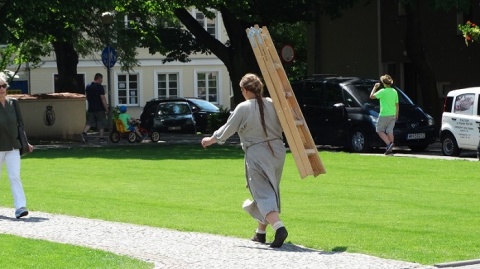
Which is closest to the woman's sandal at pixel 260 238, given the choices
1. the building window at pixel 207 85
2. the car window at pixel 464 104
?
the car window at pixel 464 104

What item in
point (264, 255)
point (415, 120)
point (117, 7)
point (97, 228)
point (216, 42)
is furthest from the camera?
point (216, 42)

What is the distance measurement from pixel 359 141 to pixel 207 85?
50286mm

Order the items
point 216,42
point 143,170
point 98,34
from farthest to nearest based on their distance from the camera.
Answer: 1. point 98,34
2. point 216,42
3. point 143,170

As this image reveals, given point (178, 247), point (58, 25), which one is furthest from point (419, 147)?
point (178, 247)

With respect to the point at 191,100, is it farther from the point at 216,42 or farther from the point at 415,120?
the point at 415,120

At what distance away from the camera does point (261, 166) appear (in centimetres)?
1335

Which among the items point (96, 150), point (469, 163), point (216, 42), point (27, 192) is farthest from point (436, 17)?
point (27, 192)

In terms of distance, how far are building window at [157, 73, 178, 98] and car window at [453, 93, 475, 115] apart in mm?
52905

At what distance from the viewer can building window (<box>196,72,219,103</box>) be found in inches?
3228

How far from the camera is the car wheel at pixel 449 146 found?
1173 inches

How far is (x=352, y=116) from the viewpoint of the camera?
32.6 m

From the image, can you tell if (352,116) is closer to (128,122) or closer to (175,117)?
(128,122)

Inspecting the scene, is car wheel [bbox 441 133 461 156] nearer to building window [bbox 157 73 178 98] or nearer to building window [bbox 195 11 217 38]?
building window [bbox 195 11 217 38]

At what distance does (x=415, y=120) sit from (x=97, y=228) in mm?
18311
